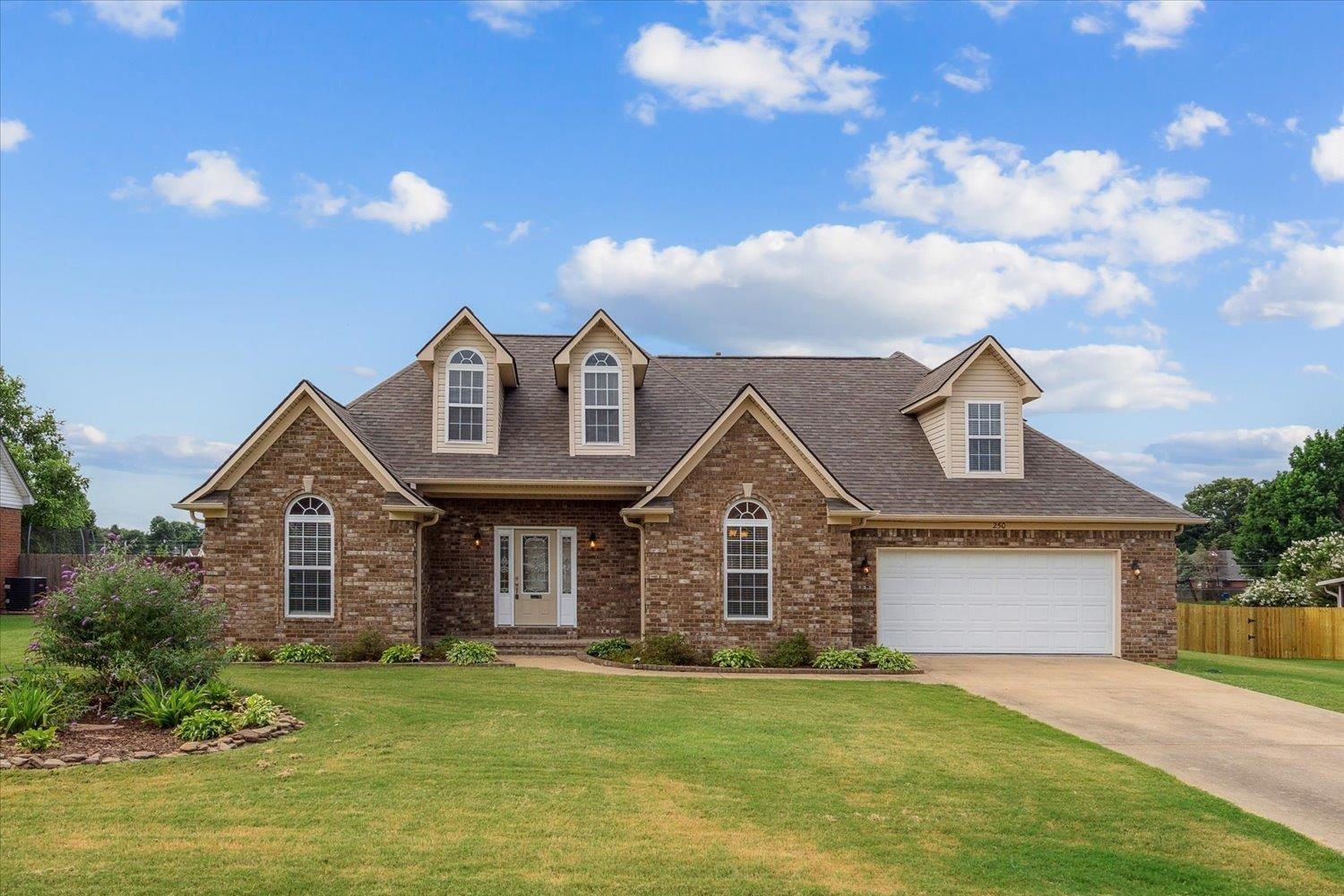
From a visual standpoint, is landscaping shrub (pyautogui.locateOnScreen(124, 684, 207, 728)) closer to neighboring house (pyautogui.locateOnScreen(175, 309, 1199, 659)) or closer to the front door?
neighboring house (pyautogui.locateOnScreen(175, 309, 1199, 659))

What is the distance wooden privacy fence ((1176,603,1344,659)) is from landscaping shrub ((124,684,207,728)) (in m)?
24.4

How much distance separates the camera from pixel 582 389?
20.5 metres

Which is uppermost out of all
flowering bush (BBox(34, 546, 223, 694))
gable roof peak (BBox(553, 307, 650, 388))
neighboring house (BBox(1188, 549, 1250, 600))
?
gable roof peak (BBox(553, 307, 650, 388))

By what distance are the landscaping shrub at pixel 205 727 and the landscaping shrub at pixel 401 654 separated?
6274 millimetres

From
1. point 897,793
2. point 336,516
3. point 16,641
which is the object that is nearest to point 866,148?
point 336,516

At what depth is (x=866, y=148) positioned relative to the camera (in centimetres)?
1936

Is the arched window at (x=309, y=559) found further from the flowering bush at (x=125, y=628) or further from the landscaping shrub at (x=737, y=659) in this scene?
the landscaping shrub at (x=737, y=659)

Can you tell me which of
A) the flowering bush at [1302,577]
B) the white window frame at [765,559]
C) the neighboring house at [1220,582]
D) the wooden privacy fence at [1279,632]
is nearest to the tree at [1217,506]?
the neighboring house at [1220,582]

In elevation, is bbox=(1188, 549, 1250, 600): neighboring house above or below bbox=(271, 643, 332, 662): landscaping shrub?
below

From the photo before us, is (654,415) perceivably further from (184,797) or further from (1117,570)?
(184,797)

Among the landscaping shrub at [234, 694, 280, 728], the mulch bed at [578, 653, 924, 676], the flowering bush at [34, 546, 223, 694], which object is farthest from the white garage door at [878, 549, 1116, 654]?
the flowering bush at [34, 546, 223, 694]

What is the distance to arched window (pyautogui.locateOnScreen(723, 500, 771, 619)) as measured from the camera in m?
18.2

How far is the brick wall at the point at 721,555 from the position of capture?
1805 cm

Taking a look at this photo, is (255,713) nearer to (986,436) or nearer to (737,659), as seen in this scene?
(737,659)
